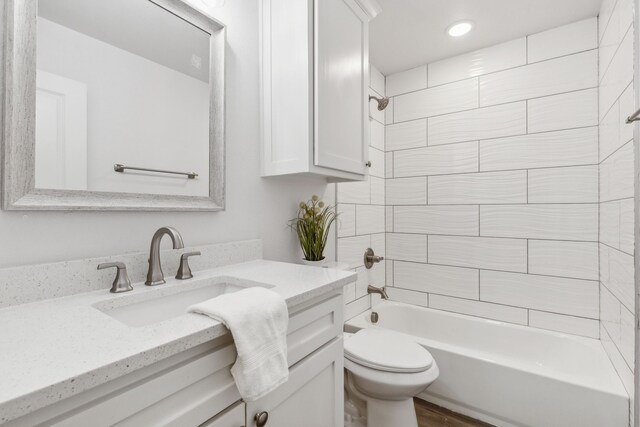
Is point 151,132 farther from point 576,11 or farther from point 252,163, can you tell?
point 576,11

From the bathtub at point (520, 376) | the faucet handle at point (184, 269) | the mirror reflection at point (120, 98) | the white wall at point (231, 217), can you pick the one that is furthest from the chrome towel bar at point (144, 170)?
the bathtub at point (520, 376)

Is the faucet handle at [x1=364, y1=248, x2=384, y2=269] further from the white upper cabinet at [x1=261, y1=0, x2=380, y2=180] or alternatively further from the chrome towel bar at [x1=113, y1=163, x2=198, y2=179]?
the chrome towel bar at [x1=113, y1=163, x2=198, y2=179]

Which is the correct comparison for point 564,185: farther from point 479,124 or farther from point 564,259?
point 479,124

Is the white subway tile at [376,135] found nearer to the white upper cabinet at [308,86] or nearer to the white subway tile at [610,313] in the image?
the white upper cabinet at [308,86]

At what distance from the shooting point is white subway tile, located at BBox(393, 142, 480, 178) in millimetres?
2156

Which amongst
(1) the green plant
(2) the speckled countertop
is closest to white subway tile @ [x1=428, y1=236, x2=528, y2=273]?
(1) the green plant

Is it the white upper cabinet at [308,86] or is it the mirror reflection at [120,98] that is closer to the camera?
the mirror reflection at [120,98]

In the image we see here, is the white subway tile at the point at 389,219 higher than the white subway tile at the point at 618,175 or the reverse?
the reverse

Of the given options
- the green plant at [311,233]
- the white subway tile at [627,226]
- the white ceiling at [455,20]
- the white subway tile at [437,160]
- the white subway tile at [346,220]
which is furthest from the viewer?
the white subway tile at [437,160]

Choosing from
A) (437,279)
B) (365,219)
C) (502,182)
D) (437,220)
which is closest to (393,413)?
(437,279)

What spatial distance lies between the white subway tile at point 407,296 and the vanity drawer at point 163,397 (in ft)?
6.39

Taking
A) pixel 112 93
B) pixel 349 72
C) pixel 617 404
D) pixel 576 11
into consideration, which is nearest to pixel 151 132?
pixel 112 93

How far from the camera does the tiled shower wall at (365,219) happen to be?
202 cm

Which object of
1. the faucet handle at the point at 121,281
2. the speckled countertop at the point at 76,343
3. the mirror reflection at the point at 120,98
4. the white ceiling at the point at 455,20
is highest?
the white ceiling at the point at 455,20
